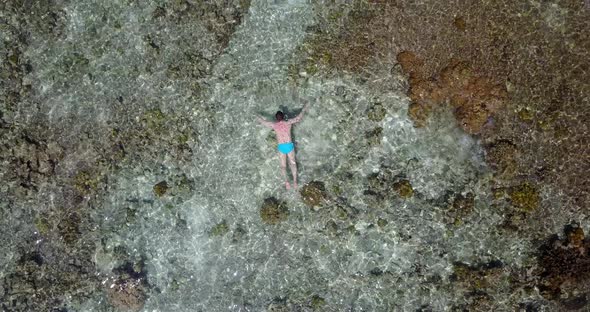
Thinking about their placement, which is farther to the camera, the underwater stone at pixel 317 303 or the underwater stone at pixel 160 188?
the underwater stone at pixel 160 188

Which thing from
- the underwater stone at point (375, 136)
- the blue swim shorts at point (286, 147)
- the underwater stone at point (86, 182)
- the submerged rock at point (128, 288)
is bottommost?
the submerged rock at point (128, 288)

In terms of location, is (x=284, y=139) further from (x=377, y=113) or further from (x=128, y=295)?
(x=128, y=295)

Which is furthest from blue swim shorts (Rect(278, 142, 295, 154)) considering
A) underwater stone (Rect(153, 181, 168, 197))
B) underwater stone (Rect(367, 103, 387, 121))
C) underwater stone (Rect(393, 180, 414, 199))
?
underwater stone (Rect(153, 181, 168, 197))

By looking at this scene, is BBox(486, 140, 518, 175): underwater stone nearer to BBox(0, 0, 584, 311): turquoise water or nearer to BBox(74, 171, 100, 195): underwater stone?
BBox(0, 0, 584, 311): turquoise water

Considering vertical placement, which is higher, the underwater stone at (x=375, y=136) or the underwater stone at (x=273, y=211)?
the underwater stone at (x=375, y=136)

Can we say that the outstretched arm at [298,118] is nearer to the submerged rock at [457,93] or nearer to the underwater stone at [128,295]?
the submerged rock at [457,93]

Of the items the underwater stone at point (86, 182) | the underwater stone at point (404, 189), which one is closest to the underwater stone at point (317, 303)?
the underwater stone at point (404, 189)

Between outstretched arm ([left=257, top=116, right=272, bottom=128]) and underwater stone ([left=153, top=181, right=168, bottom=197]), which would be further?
underwater stone ([left=153, top=181, right=168, bottom=197])
